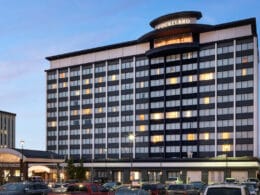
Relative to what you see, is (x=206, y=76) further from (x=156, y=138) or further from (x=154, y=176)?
(x=154, y=176)

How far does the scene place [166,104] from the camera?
416ft

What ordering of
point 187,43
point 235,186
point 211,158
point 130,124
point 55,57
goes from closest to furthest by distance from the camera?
point 235,186 < point 211,158 < point 187,43 < point 130,124 < point 55,57

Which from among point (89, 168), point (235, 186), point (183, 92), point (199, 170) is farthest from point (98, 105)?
point (235, 186)

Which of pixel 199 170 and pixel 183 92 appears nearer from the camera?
pixel 199 170

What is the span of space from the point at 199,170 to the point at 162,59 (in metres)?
36.0

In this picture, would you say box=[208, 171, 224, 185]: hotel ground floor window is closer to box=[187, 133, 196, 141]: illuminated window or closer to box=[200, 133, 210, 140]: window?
box=[200, 133, 210, 140]: window

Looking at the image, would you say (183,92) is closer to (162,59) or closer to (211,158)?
(162,59)

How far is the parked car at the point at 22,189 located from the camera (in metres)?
31.4

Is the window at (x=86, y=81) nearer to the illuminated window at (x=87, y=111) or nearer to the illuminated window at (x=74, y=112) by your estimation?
the illuminated window at (x=87, y=111)

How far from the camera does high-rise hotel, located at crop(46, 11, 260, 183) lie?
372ft

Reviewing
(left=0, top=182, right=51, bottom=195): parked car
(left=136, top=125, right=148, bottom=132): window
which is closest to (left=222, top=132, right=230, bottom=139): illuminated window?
(left=136, top=125, right=148, bottom=132): window

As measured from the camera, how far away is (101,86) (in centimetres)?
14238

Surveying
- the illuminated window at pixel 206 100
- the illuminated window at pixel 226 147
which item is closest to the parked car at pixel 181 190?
the illuminated window at pixel 226 147

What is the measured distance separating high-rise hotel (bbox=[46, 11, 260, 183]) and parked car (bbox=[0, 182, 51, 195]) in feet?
254
